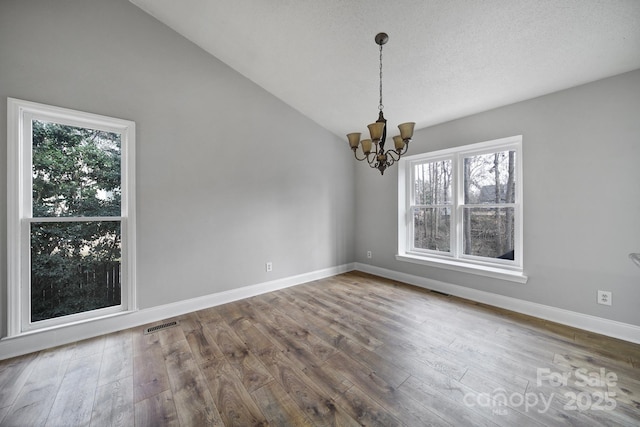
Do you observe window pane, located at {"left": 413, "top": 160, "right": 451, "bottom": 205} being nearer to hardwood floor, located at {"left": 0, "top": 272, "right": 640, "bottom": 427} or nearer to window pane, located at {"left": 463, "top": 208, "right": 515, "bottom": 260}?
window pane, located at {"left": 463, "top": 208, "right": 515, "bottom": 260}

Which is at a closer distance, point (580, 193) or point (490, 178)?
point (580, 193)

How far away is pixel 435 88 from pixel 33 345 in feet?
15.2

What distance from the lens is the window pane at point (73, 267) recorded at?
211 centimetres

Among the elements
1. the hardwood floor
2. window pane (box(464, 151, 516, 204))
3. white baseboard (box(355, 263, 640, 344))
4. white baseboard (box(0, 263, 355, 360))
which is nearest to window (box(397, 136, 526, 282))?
window pane (box(464, 151, 516, 204))

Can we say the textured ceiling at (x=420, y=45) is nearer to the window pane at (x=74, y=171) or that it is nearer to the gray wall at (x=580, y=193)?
the gray wall at (x=580, y=193)

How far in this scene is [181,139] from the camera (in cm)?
271

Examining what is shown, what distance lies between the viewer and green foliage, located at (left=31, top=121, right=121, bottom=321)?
2.11 meters

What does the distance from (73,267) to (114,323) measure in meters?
0.67

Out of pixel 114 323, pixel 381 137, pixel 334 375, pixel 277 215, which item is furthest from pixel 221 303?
pixel 381 137

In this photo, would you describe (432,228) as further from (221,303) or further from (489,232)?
(221,303)

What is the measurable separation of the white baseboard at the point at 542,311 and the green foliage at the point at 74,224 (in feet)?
12.9

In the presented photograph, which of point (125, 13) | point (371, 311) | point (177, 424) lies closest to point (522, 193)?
point (371, 311)

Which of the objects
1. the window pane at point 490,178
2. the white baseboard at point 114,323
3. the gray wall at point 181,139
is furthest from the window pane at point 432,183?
the white baseboard at point 114,323

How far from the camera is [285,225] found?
11.9 feet
